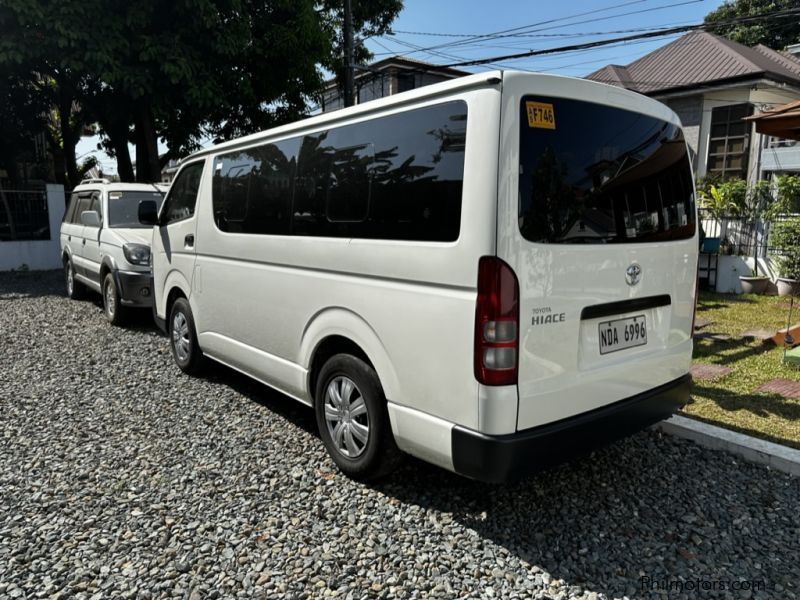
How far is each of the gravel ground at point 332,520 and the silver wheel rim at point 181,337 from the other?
97 centimetres

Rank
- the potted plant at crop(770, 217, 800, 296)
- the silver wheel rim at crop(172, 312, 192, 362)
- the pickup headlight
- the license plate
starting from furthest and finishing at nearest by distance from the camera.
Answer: the potted plant at crop(770, 217, 800, 296) < the pickup headlight < the silver wheel rim at crop(172, 312, 192, 362) < the license plate

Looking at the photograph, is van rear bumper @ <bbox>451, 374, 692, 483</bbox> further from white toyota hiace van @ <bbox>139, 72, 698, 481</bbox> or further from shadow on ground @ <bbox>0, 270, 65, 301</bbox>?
shadow on ground @ <bbox>0, 270, 65, 301</bbox>

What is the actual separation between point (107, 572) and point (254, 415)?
186 centimetres

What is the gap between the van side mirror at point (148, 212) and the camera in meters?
5.31

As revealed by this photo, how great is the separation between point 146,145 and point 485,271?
41.2 feet

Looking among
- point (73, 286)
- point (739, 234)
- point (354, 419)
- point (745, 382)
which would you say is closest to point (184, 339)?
point (354, 419)

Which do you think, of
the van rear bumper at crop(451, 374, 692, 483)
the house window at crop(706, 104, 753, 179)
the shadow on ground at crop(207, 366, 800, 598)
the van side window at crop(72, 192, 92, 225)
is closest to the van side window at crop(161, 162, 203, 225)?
the shadow on ground at crop(207, 366, 800, 598)

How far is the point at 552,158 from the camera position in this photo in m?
2.57

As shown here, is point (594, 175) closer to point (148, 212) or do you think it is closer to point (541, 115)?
point (541, 115)

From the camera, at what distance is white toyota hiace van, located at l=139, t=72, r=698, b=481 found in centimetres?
247

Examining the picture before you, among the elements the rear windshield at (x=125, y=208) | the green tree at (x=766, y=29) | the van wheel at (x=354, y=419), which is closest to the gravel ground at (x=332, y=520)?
the van wheel at (x=354, y=419)

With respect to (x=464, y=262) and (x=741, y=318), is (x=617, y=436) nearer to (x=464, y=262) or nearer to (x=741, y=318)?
(x=464, y=262)

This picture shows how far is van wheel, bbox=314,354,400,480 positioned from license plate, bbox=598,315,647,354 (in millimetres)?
1166

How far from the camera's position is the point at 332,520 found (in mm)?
2920
